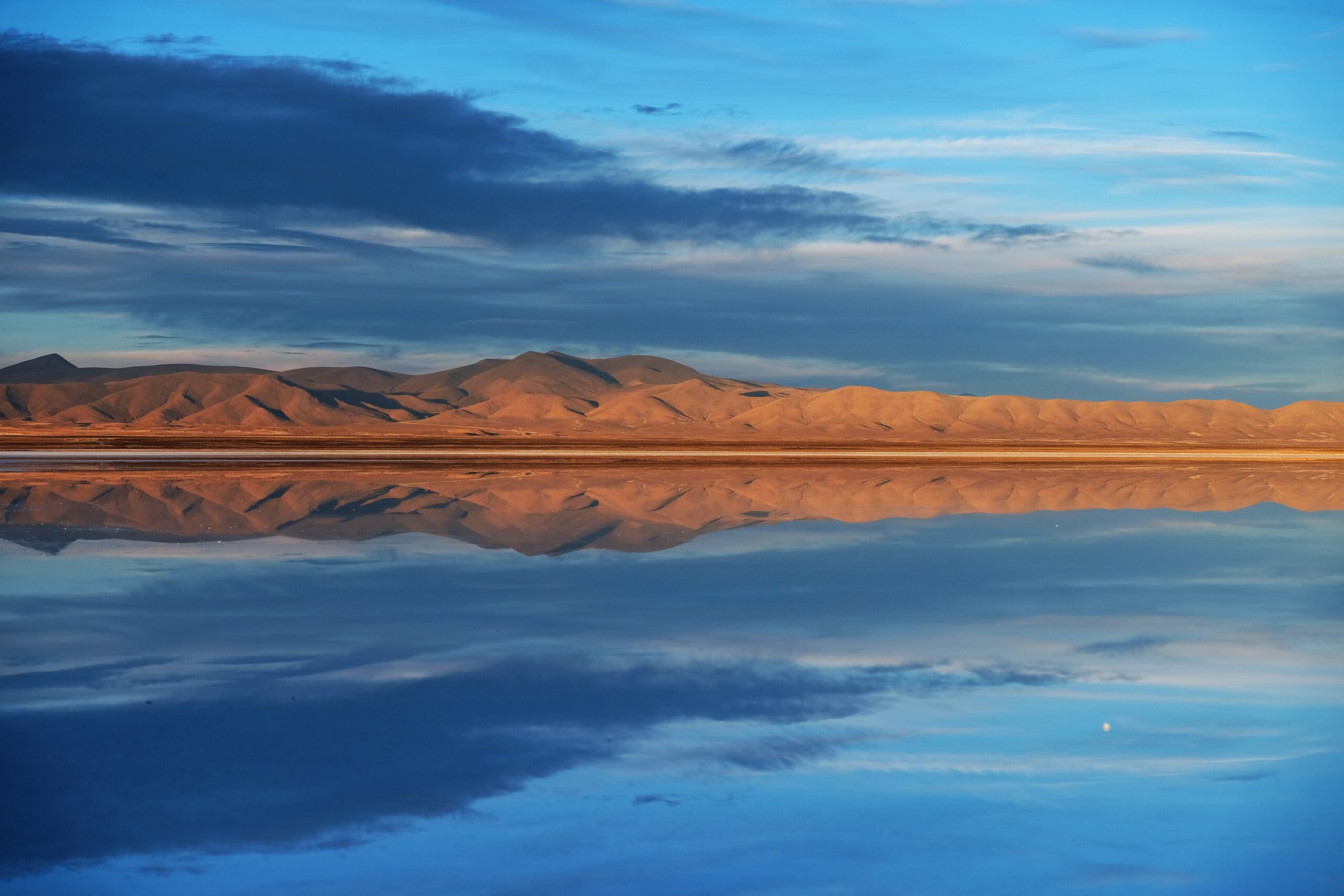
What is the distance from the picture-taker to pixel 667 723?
6.87 m

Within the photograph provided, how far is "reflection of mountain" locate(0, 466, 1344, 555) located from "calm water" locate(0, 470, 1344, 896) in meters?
2.51

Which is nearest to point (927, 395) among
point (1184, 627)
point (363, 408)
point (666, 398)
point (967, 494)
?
point (666, 398)

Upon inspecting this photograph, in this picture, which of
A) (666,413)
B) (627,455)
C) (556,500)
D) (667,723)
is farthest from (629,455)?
(666,413)

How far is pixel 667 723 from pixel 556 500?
16.7 metres

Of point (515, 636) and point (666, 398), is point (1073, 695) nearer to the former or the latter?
point (515, 636)

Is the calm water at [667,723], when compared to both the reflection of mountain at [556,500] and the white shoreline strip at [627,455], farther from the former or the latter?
the white shoreline strip at [627,455]

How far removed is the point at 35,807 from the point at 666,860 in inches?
122

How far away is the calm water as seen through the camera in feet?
16.4

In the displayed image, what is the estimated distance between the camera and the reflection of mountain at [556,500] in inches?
677

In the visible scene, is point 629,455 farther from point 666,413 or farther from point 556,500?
point 666,413

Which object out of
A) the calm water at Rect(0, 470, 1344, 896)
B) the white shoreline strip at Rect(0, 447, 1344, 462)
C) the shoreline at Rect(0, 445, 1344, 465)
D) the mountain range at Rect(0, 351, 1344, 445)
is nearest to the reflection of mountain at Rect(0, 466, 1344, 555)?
the calm water at Rect(0, 470, 1344, 896)

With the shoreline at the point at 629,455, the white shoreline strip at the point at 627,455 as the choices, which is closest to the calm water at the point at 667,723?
the shoreline at the point at 629,455

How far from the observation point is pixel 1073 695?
767 cm

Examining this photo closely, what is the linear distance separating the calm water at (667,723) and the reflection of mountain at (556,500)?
8.24ft
